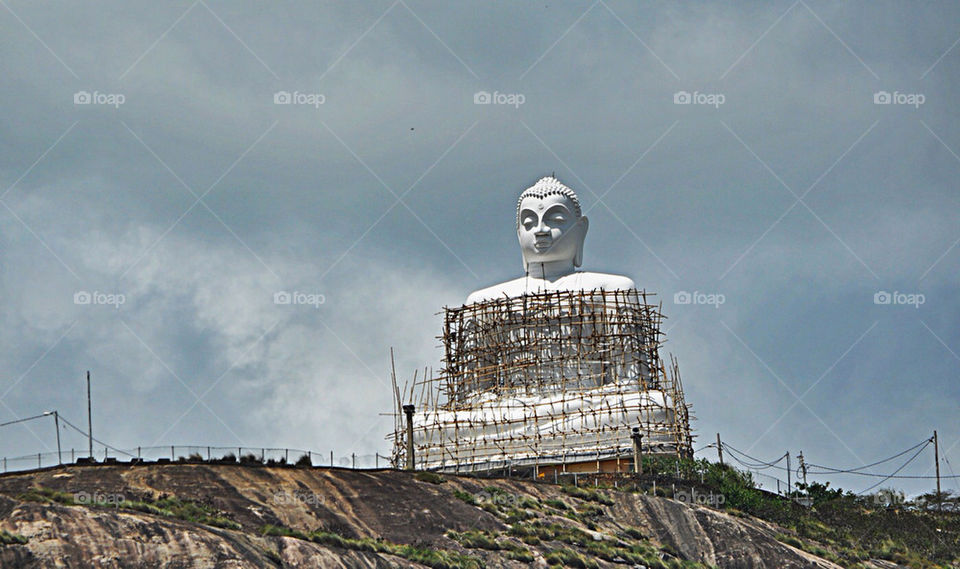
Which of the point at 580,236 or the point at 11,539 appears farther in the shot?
the point at 580,236

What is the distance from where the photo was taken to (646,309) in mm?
70000

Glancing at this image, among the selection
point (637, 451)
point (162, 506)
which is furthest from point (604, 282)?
point (162, 506)

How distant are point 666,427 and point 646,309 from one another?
6.90 m

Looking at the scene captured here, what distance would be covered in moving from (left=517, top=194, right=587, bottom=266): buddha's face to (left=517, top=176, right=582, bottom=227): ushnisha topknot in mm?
145

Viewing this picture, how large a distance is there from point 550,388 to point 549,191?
9.74m

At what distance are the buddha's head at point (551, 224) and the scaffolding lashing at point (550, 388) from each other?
127 inches

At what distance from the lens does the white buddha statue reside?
239 feet

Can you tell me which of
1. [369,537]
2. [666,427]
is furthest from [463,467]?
[369,537]

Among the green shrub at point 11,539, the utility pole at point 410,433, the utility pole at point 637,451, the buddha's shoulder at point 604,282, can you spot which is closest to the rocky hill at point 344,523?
the green shrub at point 11,539

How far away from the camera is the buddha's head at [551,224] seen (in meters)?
73.2

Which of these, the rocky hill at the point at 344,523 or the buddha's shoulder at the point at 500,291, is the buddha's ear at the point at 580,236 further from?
the rocky hill at the point at 344,523

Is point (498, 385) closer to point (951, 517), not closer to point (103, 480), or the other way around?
point (951, 517)

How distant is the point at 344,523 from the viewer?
163 ft

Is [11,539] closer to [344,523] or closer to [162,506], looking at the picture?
[162,506]
